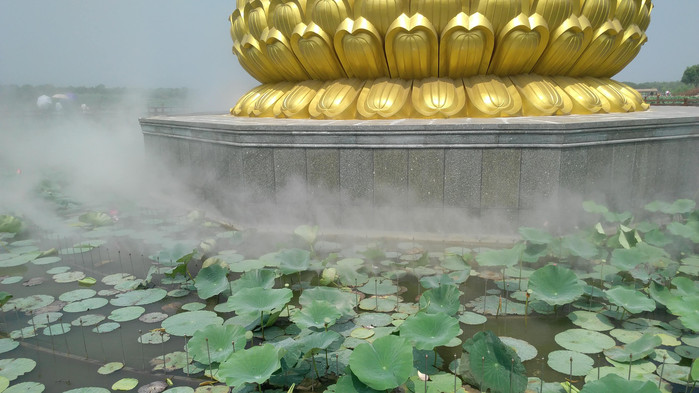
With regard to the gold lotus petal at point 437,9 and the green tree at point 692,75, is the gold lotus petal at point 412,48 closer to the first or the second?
the gold lotus petal at point 437,9

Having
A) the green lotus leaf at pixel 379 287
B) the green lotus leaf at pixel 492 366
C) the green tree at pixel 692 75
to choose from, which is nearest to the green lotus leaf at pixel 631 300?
the green lotus leaf at pixel 492 366

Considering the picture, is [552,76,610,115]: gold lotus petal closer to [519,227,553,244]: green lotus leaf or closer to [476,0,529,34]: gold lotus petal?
[476,0,529,34]: gold lotus petal

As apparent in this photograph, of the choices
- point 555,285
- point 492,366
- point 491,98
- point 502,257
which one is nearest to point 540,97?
point 491,98

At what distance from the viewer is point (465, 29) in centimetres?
599

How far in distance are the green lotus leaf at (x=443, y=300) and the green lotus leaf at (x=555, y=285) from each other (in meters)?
0.64

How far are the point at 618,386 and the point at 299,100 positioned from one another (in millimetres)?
5552

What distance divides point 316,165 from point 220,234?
1448 mm

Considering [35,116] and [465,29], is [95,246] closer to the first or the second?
[465,29]

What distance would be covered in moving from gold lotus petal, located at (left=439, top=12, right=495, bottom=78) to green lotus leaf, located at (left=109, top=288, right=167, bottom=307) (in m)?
4.32

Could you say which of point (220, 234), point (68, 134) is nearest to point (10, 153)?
point (68, 134)

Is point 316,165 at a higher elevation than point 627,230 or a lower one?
higher

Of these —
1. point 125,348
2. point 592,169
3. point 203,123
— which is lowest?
point 125,348

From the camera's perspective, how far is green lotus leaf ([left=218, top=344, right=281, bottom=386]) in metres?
2.62

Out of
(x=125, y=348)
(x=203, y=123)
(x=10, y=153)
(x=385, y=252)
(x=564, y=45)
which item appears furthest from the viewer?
(x=10, y=153)
